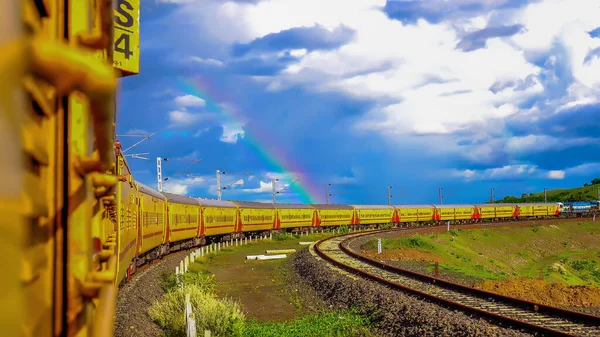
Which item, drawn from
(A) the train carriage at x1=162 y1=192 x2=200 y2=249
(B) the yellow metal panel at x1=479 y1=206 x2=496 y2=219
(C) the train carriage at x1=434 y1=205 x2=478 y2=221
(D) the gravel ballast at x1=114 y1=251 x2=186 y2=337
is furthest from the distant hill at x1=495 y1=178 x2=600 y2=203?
(D) the gravel ballast at x1=114 y1=251 x2=186 y2=337

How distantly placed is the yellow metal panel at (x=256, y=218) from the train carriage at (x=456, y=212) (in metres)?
31.8

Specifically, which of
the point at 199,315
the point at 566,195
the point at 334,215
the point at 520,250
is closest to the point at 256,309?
the point at 199,315

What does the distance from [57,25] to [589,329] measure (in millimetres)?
12040

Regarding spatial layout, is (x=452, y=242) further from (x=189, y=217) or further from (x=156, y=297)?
(x=156, y=297)

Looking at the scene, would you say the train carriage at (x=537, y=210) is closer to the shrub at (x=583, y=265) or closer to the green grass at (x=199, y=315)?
the shrub at (x=583, y=265)

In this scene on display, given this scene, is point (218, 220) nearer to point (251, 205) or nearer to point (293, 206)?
point (251, 205)

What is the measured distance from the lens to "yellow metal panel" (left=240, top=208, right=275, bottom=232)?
44281 millimetres

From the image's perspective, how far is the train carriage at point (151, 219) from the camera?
17.6 metres

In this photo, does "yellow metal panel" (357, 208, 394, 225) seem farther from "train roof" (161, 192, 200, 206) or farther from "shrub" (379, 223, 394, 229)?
"train roof" (161, 192, 200, 206)

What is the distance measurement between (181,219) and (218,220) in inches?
374

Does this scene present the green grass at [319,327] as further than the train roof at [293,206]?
No

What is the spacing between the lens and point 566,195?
15738 centimetres

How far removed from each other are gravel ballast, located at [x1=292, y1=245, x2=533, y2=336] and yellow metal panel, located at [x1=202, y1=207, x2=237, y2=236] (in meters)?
17.9

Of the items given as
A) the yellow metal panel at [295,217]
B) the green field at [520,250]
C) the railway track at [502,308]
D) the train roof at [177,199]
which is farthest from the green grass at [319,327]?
the yellow metal panel at [295,217]
